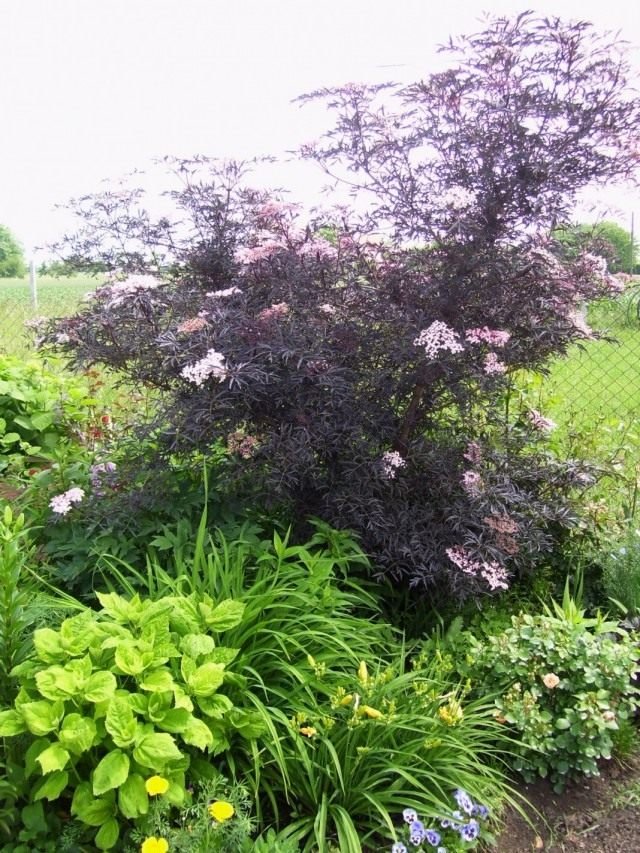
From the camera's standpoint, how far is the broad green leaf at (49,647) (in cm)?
146

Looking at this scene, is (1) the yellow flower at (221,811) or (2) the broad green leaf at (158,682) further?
(2) the broad green leaf at (158,682)

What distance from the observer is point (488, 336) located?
2047mm

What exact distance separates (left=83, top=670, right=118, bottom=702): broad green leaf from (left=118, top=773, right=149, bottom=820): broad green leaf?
0.17 metres

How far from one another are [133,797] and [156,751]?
101 millimetres

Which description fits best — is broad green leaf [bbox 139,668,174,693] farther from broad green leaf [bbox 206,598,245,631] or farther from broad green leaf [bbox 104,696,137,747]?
broad green leaf [bbox 206,598,245,631]

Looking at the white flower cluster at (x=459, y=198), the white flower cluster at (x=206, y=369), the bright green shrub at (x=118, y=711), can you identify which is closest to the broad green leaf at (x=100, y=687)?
the bright green shrub at (x=118, y=711)

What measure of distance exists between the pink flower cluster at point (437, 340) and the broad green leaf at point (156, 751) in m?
1.23

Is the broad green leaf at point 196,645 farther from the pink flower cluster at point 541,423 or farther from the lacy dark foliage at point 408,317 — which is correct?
the pink flower cluster at point 541,423

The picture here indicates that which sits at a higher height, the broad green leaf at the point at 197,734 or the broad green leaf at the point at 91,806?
the broad green leaf at the point at 197,734

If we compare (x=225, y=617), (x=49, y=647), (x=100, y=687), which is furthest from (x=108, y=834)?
(x=225, y=617)

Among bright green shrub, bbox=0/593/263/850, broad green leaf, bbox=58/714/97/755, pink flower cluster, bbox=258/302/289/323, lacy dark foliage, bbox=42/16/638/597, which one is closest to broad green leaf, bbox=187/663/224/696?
bright green shrub, bbox=0/593/263/850

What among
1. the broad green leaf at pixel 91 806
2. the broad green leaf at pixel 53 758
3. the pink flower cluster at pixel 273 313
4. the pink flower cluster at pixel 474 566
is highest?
the pink flower cluster at pixel 273 313

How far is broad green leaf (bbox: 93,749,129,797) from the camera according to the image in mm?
1304

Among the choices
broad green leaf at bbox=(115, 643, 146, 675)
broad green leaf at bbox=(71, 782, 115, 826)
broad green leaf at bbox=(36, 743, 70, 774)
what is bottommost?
broad green leaf at bbox=(71, 782, 115, 826)
